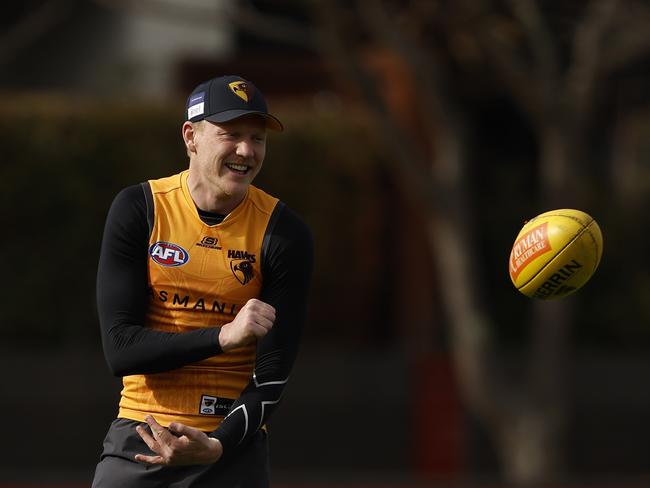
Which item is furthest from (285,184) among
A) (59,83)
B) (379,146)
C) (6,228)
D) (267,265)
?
(267,265)

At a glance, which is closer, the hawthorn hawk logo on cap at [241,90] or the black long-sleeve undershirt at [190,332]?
the black long-sleeve undershirt at [190,332]

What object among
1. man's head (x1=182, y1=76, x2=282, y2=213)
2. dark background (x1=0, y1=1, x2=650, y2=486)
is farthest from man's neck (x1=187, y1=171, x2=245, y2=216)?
dark background (x1=0, y1=1, x2=650, y2=486)

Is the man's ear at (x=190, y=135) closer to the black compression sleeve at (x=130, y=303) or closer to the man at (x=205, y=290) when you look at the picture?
the man at (x=205, y=290)

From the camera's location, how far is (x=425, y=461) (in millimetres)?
14992

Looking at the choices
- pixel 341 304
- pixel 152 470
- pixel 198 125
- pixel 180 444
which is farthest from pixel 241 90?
pixel 341 304

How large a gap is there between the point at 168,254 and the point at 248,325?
0.56m

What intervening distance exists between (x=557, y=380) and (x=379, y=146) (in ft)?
10.9

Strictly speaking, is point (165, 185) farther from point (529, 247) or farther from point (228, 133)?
point (529, 247)

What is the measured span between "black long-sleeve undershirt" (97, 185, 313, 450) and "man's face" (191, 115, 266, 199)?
0.82 ft

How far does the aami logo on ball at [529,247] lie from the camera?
5109 millimetres

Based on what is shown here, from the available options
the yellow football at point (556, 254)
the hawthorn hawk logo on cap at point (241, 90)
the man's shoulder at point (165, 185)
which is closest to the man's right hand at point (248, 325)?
the man's shoulder at point (165, 185)

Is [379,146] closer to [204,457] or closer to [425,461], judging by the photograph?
[425,461]

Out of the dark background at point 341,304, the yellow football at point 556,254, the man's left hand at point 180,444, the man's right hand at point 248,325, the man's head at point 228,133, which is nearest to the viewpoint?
the man's right hand at point 248,325

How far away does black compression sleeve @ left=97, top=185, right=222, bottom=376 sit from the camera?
183 inches
